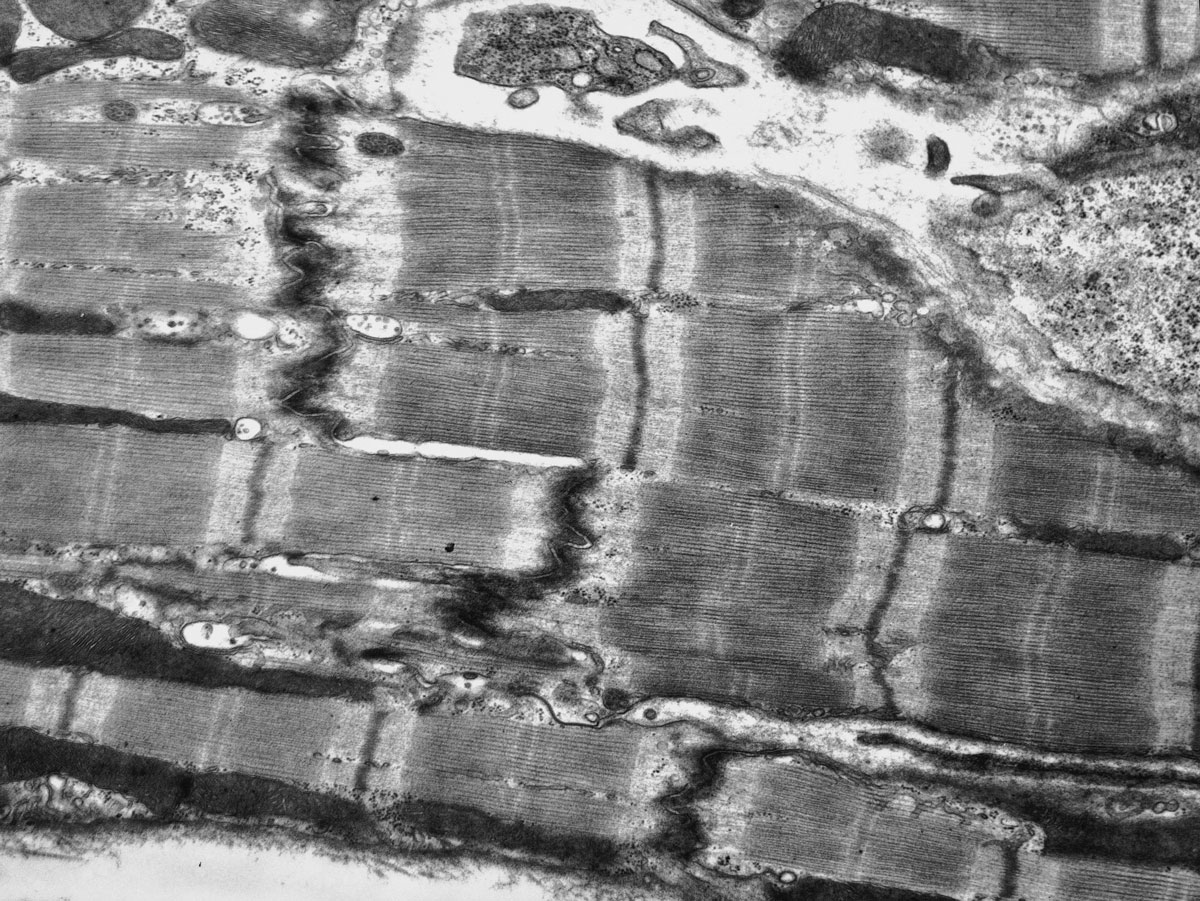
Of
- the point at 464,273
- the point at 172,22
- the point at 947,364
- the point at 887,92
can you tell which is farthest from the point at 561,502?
the point at 172,22

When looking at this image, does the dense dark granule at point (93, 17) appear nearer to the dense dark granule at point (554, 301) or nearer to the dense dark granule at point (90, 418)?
the dense dark granule at point (90, 418)

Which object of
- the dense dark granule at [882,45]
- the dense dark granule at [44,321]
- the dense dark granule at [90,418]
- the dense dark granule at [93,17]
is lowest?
the dense dark granule at [90,418]

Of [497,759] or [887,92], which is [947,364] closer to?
[887,92]

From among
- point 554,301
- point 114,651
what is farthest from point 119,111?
point 114,651

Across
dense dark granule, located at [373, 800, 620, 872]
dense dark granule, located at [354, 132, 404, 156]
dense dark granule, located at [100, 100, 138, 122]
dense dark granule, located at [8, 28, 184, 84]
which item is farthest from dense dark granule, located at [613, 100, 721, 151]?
dense dark granule, located at [373, 800, 620, 872]

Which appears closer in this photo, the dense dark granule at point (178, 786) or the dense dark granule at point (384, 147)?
the dense dark granule at point (178, 786)

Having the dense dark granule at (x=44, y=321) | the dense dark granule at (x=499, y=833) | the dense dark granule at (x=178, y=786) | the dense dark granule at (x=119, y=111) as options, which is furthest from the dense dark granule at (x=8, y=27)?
the dense dark granule at (x=499, y=833)
